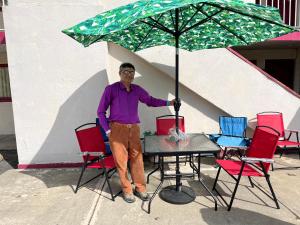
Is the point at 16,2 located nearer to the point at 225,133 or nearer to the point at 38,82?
the point at 38,82

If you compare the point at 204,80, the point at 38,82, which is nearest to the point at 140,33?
the point at 204,80

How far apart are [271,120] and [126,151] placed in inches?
122

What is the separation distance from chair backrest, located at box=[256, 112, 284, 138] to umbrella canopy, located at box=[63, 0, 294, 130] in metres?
1.79

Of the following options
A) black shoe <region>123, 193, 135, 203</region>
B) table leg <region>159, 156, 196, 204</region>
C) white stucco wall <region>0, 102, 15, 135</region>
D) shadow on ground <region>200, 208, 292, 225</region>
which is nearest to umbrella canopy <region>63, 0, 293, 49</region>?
table leg <region>159, 156, 196, 204</region>

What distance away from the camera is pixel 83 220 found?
10.7 ft

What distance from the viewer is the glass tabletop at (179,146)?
3.19 meters

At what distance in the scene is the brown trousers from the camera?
3.59 m

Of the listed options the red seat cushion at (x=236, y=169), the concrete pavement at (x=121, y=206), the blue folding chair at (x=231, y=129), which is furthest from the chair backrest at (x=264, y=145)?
the blue folding chair at (x=231, y=129)

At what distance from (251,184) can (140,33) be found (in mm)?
2826

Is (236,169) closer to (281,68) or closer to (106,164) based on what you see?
(106,164)

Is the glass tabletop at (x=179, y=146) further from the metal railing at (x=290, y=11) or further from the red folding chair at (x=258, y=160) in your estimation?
the metal railing at (x=290, y=11)

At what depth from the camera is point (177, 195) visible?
3.73m

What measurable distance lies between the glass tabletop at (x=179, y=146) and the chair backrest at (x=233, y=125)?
57.8 inches

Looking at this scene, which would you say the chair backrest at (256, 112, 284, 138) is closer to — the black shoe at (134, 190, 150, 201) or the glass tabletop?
the glass tabletop
